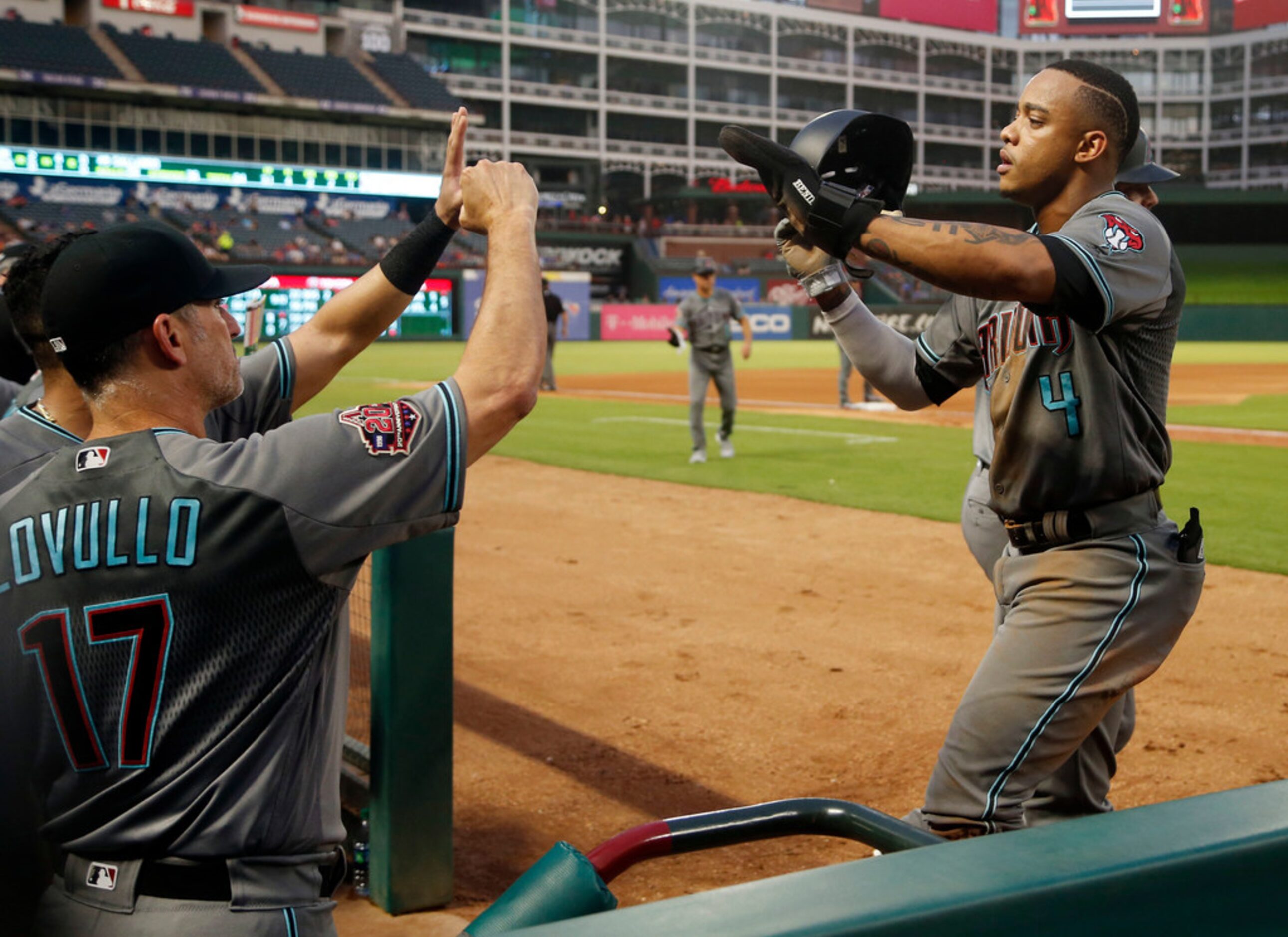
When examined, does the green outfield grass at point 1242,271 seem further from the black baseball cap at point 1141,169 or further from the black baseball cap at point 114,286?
the black baseball cap at point 114,286

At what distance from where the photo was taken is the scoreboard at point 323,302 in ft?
142

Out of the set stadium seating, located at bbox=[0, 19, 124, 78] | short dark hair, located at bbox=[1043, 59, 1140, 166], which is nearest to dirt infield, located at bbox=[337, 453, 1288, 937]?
short dark hair, located at bbox=[1043, 59, 1140, 166]

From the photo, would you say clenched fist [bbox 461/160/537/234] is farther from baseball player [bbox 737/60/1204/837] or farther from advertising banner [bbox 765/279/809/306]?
advertising banner [bbox 765/279/809/306]

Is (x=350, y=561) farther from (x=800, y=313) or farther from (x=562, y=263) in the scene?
(x=562, y=263)

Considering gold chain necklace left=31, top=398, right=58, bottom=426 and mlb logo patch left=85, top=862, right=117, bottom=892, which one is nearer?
mlb logo patch left=85, top=862, right=117, bottom=892

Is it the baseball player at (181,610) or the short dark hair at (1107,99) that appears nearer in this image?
the baseball player at (181,610)

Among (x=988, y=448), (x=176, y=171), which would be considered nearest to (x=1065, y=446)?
(x=988, y=448)

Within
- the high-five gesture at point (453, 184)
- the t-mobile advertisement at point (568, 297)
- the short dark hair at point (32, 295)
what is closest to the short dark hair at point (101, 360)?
the high-five gesture at point (453, 184)

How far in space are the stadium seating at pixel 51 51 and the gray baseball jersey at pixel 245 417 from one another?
56.9 m

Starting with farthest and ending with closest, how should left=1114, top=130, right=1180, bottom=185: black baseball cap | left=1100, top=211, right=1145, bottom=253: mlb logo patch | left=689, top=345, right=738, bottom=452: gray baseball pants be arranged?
left=689, top=345, right=738, bottom=452: gray baseball pants → left=1114, top=130, right=1180, bottom=185: black baseball cap → left=1100, top=211, right=1145, bottom=253: mlb logo patch

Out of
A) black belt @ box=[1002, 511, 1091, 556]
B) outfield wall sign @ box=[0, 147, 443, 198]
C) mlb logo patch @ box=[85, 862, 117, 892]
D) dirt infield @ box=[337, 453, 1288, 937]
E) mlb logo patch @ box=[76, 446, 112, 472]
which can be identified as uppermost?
outfield wall sign @ box=[0, 147, 443, 198]

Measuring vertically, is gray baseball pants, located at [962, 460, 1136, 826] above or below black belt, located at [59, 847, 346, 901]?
below

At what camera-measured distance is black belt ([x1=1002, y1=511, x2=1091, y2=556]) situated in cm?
297

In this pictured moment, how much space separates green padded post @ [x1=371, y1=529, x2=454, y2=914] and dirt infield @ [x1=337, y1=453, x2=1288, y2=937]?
13cm
